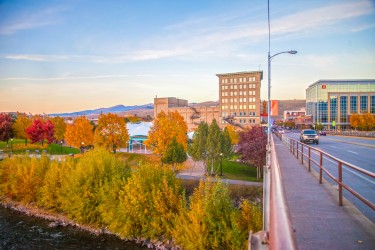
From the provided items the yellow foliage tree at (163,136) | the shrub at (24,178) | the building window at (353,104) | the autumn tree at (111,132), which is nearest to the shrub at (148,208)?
the shrub at (24,178)

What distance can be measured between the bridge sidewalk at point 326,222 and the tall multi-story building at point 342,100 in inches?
4466

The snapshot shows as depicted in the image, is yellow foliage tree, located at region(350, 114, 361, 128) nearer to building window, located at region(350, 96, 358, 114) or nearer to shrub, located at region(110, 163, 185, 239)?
building window, located at region(350, 96, 358, 114)

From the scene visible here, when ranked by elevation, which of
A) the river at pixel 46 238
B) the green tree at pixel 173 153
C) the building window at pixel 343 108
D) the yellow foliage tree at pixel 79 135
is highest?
the building window at pixel 343 108

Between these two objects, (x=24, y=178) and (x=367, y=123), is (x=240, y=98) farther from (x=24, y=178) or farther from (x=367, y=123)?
(x=24, y=178)

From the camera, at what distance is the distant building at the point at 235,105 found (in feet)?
413

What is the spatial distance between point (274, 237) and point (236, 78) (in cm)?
13366

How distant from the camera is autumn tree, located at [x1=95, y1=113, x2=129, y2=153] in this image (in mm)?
49312

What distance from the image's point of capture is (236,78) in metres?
132

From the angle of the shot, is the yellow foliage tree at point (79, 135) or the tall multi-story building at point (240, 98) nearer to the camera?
the yellow foliage tree at point (79, 135)

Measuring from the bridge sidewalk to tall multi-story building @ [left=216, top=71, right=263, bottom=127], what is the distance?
114876mm

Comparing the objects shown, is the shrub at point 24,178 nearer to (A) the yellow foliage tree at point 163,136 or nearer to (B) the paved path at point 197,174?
(A) the yellow foliage tree at point 163,136

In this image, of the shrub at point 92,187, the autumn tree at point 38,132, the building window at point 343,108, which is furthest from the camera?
the building window at point 343,108

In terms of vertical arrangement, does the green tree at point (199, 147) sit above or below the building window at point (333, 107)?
below

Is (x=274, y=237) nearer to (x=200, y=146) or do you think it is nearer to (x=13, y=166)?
(x=200, y=146)
